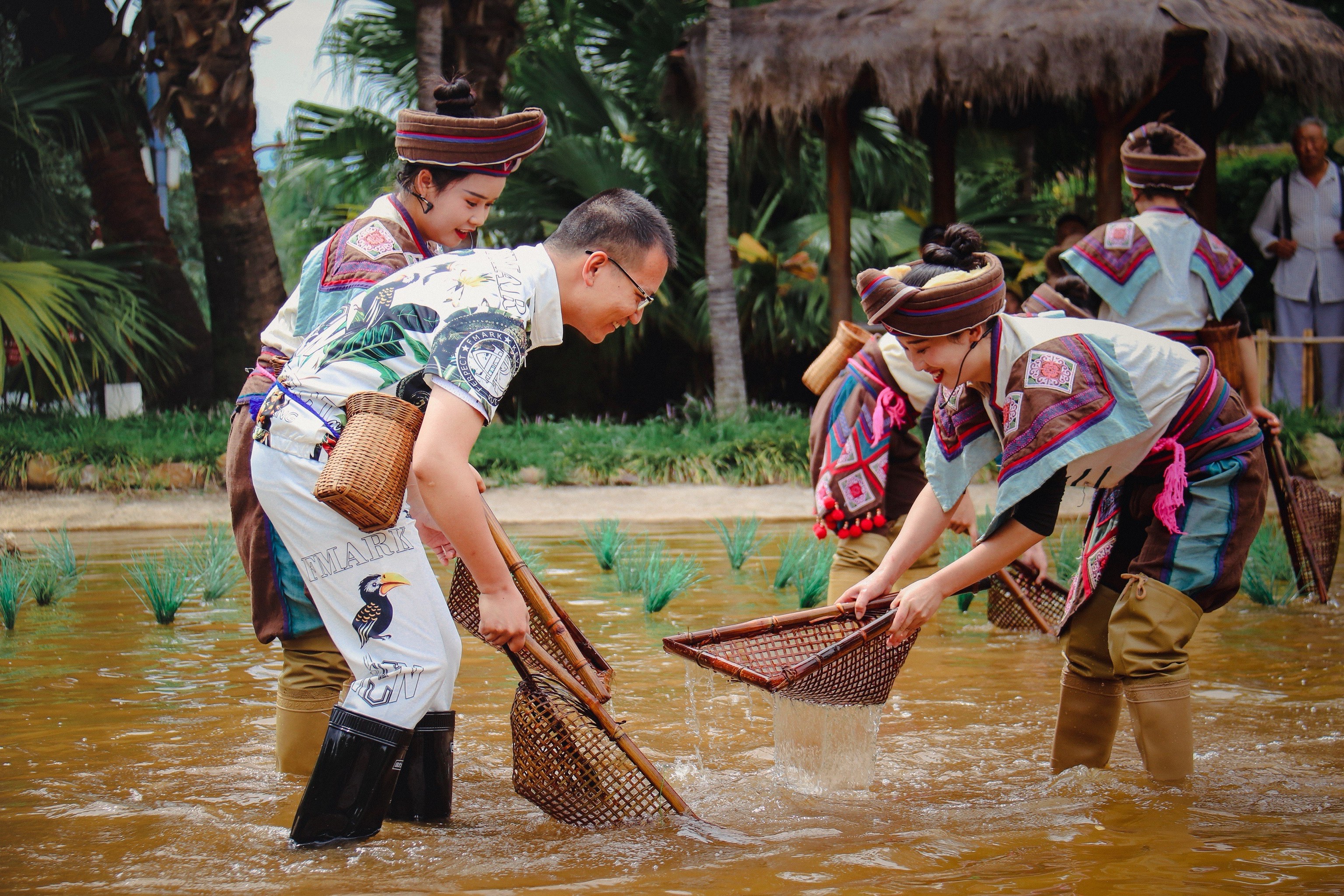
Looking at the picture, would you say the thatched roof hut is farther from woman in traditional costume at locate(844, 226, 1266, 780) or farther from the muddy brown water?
woman in traditional costume at locate(844, 226, 1266, 780)

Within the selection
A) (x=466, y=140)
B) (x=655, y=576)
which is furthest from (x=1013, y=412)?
(x=655, y=576)

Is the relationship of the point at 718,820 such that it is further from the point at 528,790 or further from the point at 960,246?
the point at 960,246

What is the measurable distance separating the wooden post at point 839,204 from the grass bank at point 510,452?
3.56 ft

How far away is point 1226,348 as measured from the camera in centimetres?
472

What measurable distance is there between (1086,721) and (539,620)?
1392 mm

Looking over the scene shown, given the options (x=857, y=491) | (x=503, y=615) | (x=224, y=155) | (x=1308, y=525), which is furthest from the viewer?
(x=224, y=155)

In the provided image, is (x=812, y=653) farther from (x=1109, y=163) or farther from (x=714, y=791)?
(x=1109, y=163)

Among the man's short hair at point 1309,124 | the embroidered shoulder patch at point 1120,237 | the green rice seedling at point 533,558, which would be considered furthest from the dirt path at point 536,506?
the man's short hair at point 1309,124

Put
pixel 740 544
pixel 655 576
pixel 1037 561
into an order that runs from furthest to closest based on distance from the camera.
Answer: pixel 740 544, pixel 655 576, pixel 1037 561

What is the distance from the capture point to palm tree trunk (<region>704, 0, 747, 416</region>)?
1041 cm

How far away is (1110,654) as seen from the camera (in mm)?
3004

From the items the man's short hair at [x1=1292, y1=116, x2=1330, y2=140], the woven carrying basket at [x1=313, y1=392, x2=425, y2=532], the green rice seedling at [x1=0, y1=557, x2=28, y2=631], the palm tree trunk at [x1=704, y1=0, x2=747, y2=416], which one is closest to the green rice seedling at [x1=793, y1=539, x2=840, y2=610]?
the woven carrying basket at [x1=313, y1=392, x2=425, y2=532]

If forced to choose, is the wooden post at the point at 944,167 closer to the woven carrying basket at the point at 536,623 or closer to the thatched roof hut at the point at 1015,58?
the thatched roof hut at the point at 1015,58

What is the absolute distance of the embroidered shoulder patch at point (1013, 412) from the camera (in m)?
2.74
